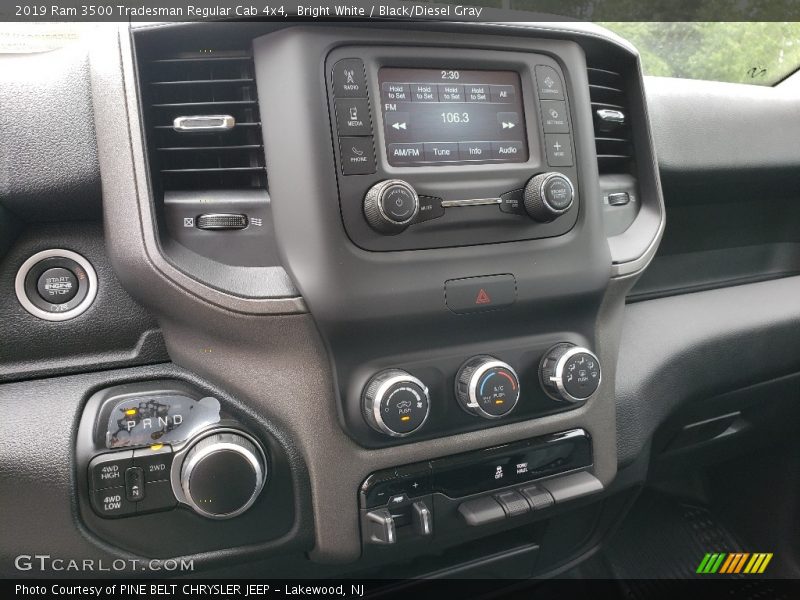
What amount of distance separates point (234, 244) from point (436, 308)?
0.96ft

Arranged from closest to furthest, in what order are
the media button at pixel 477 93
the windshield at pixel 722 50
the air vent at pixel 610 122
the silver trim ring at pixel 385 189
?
the silver trim ring at pixel 385 189
the media button at pixel 477 93
the air vent at pixel 610 122
the windshield at pixel 722 50

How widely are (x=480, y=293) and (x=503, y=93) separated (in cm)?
30

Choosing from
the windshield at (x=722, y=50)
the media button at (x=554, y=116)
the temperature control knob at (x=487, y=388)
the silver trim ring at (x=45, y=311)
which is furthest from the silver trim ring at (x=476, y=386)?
the windshield at (x=722, y=50)

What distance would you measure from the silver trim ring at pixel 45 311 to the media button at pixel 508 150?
0.63 meters

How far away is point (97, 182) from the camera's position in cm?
90

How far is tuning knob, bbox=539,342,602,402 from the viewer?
0.97 metres

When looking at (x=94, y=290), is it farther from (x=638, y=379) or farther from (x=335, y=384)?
(x=638, y=379)

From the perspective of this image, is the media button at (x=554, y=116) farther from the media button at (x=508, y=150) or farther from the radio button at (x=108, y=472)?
the radio button at (x=108, y=472)

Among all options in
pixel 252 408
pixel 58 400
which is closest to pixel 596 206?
pixel 252 408

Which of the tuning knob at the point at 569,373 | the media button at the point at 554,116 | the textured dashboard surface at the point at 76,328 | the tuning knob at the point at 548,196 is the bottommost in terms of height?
the tuning knob at the point at 569,373

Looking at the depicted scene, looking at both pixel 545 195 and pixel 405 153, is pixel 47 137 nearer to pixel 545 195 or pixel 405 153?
pixel 405 153

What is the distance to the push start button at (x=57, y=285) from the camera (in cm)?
94

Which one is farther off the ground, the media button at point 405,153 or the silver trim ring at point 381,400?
the media button at point 405,153

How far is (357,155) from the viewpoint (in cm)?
85
